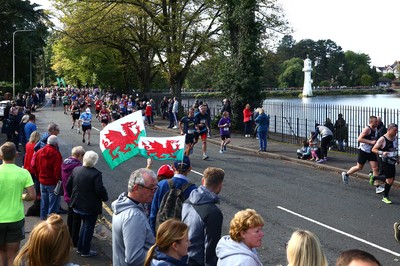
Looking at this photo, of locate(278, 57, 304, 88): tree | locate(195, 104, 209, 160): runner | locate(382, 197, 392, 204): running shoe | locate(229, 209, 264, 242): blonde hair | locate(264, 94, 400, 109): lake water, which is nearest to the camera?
locate(229, 209, 264, 242): blonde hair

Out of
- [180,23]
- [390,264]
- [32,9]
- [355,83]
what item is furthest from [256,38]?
[355,83]

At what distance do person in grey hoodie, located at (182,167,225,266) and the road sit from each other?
294 centimetres

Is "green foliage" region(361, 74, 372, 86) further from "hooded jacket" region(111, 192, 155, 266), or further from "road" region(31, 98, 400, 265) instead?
"hooded jacket" region(111, 192, 155, 266)

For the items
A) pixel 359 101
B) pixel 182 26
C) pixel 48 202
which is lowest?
pixel 48 202

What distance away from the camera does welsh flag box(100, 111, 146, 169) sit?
7.16 meters

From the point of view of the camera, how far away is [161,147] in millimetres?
7781

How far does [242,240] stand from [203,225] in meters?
0.82

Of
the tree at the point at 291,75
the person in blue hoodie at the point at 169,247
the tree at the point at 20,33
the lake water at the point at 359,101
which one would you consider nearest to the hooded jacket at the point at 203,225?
the person in blue hoodie at the point at 169,247

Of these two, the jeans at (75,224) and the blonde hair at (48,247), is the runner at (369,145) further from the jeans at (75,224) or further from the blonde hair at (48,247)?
the blonde hair at (48,247)

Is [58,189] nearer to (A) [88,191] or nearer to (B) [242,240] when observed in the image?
(A) [88,191]

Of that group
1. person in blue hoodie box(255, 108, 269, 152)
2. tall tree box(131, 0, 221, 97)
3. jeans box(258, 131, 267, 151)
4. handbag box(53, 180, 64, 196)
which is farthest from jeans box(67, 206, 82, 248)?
tall tree box(131, 0, 221, 97)

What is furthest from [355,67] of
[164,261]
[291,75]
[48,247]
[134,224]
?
[48,247]

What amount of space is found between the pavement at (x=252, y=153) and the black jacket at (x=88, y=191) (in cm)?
80

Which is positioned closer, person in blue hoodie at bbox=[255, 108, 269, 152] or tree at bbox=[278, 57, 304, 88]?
person in blue hoodie at bbox=[255, 108, 269, 152]
